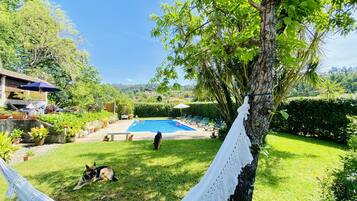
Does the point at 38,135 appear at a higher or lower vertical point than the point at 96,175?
higher

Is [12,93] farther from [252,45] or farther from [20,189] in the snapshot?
[252,45]

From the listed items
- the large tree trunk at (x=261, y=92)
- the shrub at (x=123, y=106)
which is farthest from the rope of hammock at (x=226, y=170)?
the shrub at (x=123, y=106)

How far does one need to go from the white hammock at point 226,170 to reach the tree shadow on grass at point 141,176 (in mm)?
2652

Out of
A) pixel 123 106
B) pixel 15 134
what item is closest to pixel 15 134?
pixel 15 134

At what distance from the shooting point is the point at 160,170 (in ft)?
22.5

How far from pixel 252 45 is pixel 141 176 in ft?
14.1

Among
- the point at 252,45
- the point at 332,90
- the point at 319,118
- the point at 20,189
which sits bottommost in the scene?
the point at 20,189

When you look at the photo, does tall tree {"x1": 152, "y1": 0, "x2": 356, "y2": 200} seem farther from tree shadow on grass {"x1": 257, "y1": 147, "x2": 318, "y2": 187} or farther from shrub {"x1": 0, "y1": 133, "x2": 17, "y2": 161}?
shrub {"x1": 0, "y1": 133, "x2": 17, "y2": 161}

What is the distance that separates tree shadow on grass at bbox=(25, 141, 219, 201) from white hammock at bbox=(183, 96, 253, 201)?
265cm

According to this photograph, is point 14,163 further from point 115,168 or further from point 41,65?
point 41,65

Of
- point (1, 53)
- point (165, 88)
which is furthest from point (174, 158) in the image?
point (1, 53)

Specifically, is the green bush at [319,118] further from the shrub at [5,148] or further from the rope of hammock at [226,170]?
the shrub at [5,148]

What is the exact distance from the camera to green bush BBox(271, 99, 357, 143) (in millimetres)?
11492

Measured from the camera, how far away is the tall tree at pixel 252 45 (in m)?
2.92
